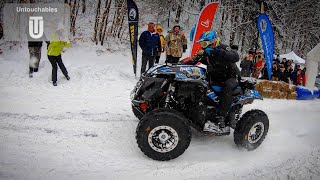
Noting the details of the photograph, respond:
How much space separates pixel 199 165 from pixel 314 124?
→ 450cm

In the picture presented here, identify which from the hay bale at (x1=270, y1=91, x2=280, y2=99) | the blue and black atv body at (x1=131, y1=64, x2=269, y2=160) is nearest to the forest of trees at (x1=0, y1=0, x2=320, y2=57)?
the hay bale at (x1=270, y1=91, x2=280, y2=99)

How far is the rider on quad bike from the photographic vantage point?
5082 mm

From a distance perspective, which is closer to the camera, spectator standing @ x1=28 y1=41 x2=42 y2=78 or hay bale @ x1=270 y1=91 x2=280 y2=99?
spectator standing @ x1=28 y1=41 x2=42 y2=78

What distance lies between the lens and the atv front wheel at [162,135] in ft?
14.4

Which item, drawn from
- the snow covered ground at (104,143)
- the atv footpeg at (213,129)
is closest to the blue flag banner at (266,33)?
the snow covered ground at (104,143)

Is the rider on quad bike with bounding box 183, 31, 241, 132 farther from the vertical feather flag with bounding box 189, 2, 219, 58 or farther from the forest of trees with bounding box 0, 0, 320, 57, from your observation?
the forest of trees with bounding box 0, 0, 320, 57

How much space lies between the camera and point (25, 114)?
6223mm

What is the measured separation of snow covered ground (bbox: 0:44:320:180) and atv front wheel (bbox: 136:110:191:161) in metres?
0.21

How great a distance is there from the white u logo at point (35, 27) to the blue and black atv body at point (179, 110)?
777 centimetres

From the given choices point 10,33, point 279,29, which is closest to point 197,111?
point 10,33

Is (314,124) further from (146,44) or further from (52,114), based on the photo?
(52,114)

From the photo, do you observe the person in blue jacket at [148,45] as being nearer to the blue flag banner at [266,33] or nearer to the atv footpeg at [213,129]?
the blue flag banner at [266,33]

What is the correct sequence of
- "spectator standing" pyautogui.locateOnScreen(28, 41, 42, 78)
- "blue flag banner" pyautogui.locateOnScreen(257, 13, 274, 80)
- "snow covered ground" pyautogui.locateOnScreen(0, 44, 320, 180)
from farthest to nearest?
"blue flag banner" pyautogui.locateOnScreen(257, 13, 274, 80) < "spectator standing" pyautogui.locateOnScreen(28, 41, 42, 78) < "snow covered ground" pyautogui.locateOnScreen(0, 44, 320, 180)

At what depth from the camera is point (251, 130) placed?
5.30 m
